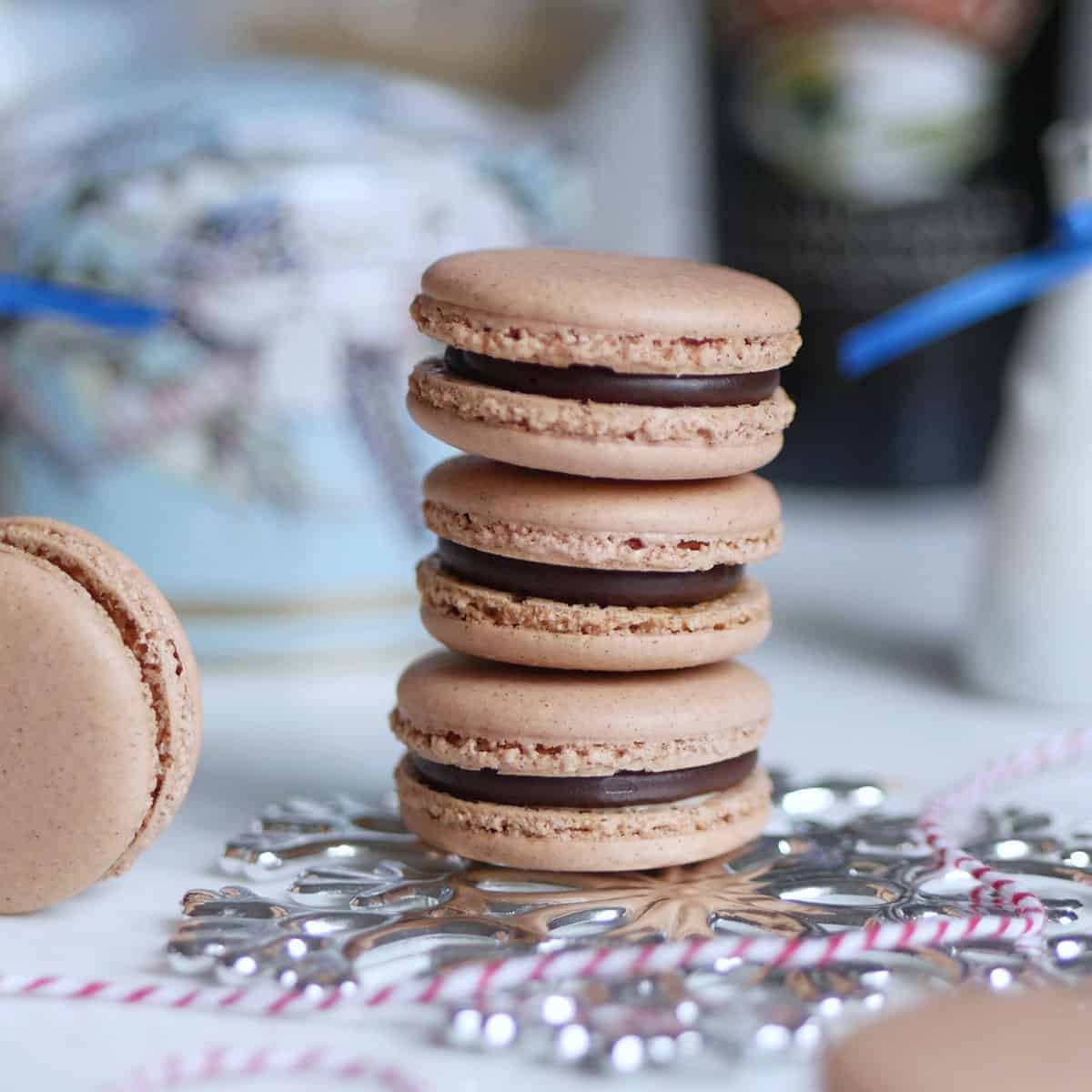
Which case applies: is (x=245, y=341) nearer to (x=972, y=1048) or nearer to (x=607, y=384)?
(x=607, y=384)

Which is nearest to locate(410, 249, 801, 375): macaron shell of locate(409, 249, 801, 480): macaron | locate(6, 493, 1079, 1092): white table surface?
locate(409, 249, 801, 480): macaron

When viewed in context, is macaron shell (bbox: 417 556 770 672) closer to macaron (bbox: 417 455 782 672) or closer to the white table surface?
macaron (bbox: 417 455 782 672)

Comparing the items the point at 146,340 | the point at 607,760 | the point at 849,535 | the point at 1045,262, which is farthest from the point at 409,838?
the point at 849,535

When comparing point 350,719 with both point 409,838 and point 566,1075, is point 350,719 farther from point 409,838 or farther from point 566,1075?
point 566,1075

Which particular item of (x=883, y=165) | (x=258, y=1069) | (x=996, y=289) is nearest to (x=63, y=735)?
(x=258, y=1069)

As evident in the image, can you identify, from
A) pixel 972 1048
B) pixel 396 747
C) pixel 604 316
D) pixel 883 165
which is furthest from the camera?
pixel 883 165

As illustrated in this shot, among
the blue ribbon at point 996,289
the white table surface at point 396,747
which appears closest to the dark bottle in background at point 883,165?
the white table surface at point 396,747

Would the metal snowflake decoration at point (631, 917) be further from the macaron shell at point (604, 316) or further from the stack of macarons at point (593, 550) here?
the macaron shell at point (604, 316)
